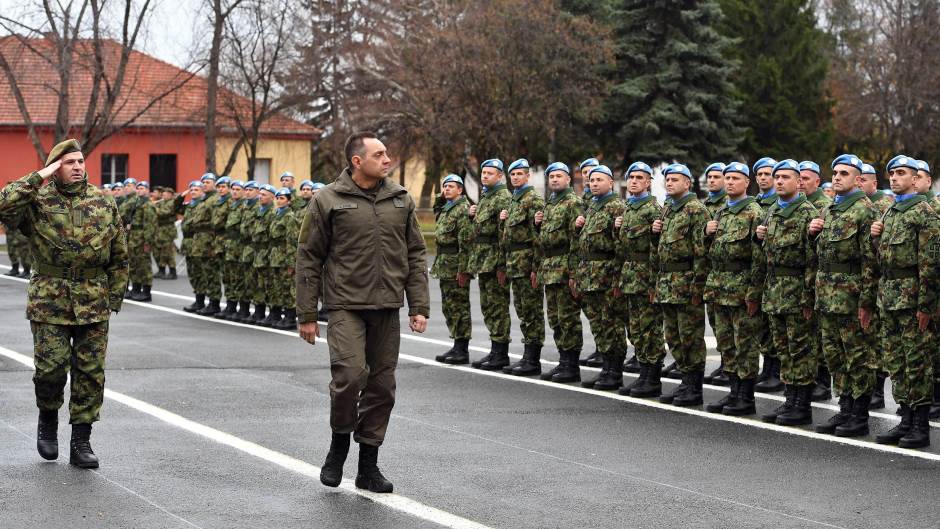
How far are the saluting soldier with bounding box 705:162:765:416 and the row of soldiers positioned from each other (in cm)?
1

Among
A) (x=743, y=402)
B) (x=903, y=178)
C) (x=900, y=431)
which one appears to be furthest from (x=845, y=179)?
(x=743, y=402)

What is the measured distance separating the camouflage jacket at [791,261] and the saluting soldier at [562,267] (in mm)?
2519

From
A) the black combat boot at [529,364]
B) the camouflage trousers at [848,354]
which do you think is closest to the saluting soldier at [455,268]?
the black combat boot at [529,364]

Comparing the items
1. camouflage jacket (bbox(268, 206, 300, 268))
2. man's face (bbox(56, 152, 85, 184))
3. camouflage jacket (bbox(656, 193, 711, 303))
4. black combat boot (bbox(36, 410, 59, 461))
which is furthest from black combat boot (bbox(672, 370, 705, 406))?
camouflage jacket (bbox(268, 206, 300, 268))

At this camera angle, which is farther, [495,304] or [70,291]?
→ [495,304]

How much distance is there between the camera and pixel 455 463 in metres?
8.87

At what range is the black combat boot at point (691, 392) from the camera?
1161 cm

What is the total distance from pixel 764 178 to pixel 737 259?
6.57 feet

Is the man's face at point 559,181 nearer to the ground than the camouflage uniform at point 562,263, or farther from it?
farther from it

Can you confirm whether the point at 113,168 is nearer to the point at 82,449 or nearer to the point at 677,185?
the point at 677,185

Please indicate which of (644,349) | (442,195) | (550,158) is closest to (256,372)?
(442,195)

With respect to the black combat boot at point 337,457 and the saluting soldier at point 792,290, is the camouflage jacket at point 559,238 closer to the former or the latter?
the saluting soldier at point 792,290

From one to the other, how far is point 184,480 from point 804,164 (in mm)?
5559

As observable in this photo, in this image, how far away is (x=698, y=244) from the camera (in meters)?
11.9
